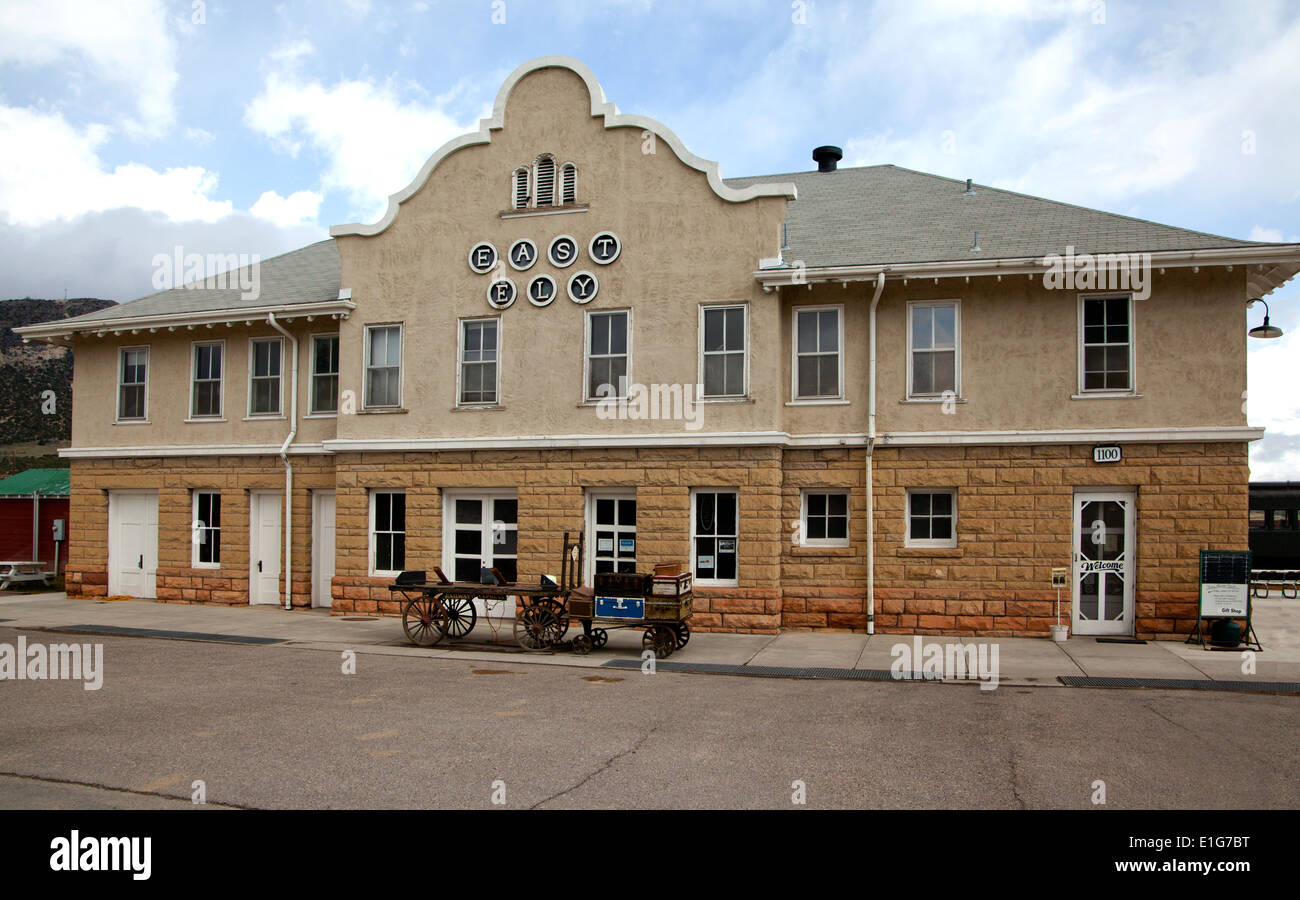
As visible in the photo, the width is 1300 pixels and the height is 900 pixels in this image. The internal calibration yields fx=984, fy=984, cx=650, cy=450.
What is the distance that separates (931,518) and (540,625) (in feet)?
21.8

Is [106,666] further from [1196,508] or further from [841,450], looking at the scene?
[1196,508]

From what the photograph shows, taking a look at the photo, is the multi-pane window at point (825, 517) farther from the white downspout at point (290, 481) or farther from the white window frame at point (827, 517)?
the white downspout at point (290, 481)

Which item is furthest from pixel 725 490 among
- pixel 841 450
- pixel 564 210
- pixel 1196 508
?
pixel 1196 508

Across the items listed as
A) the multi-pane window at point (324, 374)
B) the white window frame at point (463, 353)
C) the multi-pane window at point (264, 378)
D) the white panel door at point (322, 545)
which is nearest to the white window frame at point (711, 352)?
the white window frame at point (463, 353)

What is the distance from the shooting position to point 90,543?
69.2 ft

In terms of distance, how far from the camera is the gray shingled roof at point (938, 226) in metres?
15.7

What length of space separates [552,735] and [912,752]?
10.3ft

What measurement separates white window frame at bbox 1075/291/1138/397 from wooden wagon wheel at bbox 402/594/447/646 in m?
10.5

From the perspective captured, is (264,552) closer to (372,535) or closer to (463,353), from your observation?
(372,535)

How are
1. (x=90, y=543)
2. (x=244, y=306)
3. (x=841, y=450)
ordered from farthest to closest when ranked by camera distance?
(x=90, y=543), (x=244, y=306), (x=841, y=450)

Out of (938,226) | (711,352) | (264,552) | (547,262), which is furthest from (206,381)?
(938,226)

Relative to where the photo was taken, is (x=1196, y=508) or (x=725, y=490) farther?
(x=725, y=490)

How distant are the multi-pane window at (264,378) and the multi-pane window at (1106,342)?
15071 mm

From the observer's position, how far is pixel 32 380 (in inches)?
2741
